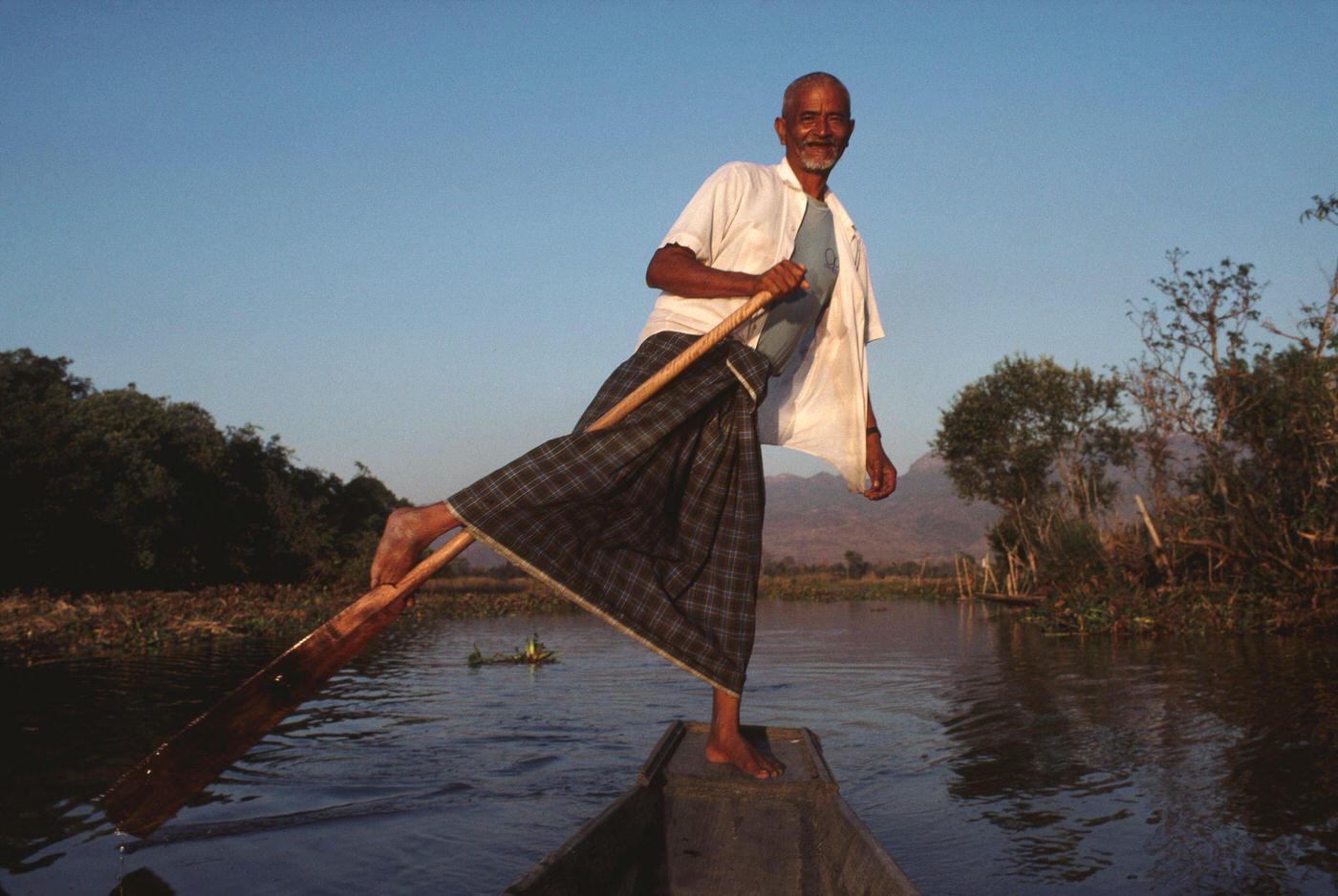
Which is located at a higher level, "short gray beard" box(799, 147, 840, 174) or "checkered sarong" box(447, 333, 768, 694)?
"short gray beard" box(799, 147, 840, 174)

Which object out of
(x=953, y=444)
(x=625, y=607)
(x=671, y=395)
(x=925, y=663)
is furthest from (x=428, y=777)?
(x=953, y=444)

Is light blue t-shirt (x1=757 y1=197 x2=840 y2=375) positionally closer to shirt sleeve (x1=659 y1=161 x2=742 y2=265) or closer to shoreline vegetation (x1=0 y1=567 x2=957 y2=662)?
shirt sleeve (x1=659 y1=161 x2=742 y2=265)

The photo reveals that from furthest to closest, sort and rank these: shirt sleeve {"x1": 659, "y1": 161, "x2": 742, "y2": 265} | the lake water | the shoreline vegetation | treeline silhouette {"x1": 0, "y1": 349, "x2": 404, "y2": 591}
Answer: treeline silhouette {"x1": 0, "y1": 349, "x2": 404, "y2": 591} → the shoreline vegetation → the lake water → shirt sleeve {"x1": 659, "y1": 161, "x2": 742, "y2": 265}

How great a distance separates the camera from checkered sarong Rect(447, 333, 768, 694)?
Answer: 2.63 m

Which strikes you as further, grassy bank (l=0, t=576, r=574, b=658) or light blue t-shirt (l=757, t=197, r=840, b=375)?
grassy bank (l=0, t=576, r=574, b=658)

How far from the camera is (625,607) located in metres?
2.84

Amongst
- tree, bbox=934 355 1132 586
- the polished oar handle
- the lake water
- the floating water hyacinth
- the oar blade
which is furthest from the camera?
tree, bbox=934 355 1132 586

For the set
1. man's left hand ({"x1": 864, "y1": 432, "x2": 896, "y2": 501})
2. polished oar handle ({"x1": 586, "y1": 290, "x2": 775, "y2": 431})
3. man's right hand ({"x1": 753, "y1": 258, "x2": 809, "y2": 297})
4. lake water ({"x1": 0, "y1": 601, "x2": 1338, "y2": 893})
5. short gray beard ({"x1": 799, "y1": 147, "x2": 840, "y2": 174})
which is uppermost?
short gray beard ({"x1": 799, "y1": 147, "x2": 840, "y2": 174})

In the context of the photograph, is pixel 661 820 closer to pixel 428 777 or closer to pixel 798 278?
pixel 798 278

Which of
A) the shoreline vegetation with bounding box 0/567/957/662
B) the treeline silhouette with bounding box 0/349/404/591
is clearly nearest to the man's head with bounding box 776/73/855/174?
the shoreline vegetation with bounding box 0/567/957/662

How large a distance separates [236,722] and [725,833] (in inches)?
49.6

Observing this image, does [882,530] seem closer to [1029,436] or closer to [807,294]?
[1029,436]

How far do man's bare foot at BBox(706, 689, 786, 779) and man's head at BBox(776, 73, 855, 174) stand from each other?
169 centimetres

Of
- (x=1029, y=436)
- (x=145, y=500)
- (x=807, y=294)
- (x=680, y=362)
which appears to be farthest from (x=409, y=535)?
(x=1029, y=436)
